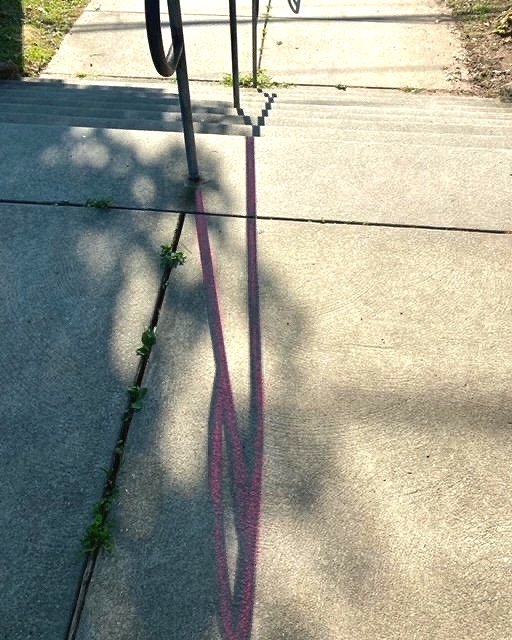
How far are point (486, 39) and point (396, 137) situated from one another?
12.8ft

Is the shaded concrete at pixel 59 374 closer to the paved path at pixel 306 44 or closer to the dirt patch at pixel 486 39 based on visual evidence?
the paved path at pixel 306 44

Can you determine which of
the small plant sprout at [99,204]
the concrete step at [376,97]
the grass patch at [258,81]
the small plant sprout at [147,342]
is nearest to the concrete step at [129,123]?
the small plant sprout at [99,204]

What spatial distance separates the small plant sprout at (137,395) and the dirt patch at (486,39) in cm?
540

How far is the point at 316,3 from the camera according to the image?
814 cm

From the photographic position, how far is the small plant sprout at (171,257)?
2.71m

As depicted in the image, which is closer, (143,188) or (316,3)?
(143,188)

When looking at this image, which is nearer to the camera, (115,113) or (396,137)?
(396,137)

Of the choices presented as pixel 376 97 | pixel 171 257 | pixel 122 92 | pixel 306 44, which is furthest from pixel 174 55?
pixel 306 44

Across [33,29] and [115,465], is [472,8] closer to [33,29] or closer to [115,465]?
[33,29]

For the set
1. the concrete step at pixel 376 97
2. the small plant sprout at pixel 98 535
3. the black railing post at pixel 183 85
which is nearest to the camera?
the small plant sprout at pixel 98 535

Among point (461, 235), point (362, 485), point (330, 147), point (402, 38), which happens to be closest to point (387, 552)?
point (362, 485)

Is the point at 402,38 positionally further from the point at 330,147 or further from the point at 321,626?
the point at 321,626

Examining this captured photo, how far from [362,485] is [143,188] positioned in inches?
75.8

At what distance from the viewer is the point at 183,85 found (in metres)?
2.84
